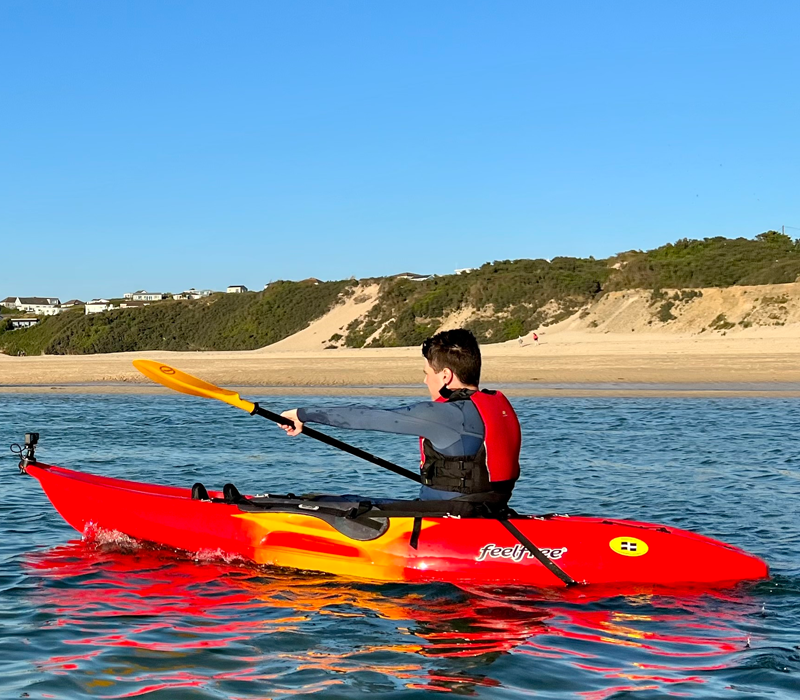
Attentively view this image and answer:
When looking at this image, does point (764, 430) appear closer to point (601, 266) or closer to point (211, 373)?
point (211, 373)

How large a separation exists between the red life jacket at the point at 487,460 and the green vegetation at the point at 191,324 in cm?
4057

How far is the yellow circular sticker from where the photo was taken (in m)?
5.35

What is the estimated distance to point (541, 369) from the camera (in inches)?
826

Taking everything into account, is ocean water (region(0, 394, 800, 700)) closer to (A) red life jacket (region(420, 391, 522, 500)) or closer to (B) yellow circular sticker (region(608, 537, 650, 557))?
(B) yellow circular sticker (region(608, 537, 650, 557))

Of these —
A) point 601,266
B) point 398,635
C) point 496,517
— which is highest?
point 601,266

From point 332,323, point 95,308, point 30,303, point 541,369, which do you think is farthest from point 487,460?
point 30,303

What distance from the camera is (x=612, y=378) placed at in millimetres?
19562

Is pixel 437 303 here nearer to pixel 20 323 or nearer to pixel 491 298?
pixel 491 298

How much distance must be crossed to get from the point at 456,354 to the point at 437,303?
3391cm

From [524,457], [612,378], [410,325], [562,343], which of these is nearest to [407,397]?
[612,378]

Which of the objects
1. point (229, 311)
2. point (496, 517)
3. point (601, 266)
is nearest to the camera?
point (496, 517)

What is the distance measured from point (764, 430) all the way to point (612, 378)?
7.29 m

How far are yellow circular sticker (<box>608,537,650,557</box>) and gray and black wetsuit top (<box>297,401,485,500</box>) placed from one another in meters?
0.91

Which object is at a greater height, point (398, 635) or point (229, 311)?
point (229, 311)
